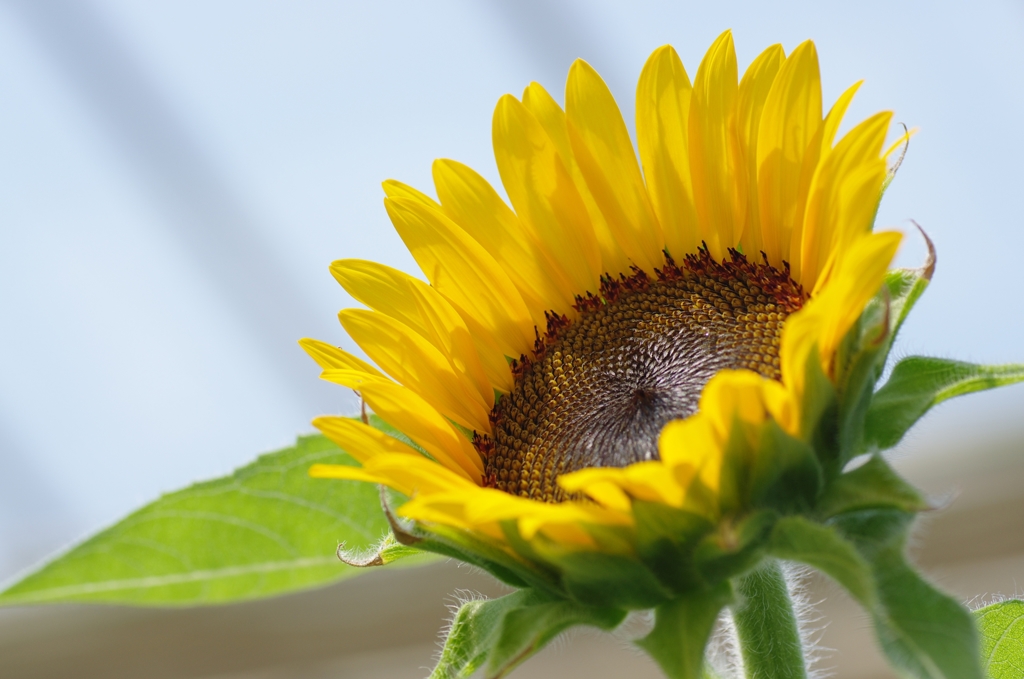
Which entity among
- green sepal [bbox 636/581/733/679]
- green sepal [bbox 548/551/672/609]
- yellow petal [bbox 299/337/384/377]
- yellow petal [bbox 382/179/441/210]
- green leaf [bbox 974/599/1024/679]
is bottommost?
green leaf [bbox 974/599/1024/679]

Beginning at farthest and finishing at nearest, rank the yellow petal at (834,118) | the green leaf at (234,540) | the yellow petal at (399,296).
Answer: the green leaf at (234,540) → the yellow petal at (399,296) → the yellow petal at (834,118)

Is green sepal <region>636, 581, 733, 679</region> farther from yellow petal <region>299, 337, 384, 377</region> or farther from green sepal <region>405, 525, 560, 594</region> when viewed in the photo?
yellow petal <region>299, 337, 384, 377</region>

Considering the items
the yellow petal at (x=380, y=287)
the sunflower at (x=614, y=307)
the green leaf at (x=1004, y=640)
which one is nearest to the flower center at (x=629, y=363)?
the sunflower at (x=614, y=307)

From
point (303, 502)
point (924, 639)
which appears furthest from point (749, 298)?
point (303, 502)

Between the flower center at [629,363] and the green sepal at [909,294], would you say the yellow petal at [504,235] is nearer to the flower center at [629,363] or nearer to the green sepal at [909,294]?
the flower center at [629,363]

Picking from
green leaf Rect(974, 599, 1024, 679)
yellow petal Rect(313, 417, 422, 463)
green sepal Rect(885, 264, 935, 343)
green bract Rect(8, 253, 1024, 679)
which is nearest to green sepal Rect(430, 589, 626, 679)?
green bract Rect(8, 253, 1024, 679)

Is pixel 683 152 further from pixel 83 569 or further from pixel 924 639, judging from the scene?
pixel 83 569
